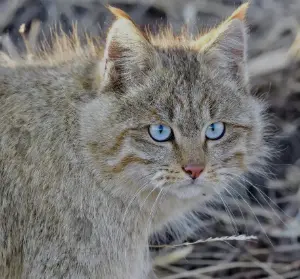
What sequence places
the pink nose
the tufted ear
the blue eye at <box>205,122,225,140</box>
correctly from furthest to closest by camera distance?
1. the tufted ear
2. the blue eye at <box>205,122,225,140</box>
3. the pink nose

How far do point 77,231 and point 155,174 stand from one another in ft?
1.19

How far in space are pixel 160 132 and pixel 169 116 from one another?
0.07 meters

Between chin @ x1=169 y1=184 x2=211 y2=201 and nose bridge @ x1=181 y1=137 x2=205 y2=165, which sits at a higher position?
nose bridge @ x1=181 y1=137 x2=205 y2=165

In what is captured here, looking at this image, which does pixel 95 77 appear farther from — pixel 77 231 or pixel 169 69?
pixel 77 231

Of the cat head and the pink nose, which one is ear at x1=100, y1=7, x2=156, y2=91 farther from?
the pink nose

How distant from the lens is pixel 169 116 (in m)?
2.77

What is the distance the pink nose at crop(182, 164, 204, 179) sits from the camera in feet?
8.88

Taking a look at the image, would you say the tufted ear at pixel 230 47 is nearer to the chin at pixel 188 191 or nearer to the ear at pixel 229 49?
the ear at pixel 229 49

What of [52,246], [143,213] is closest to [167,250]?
[143,213]

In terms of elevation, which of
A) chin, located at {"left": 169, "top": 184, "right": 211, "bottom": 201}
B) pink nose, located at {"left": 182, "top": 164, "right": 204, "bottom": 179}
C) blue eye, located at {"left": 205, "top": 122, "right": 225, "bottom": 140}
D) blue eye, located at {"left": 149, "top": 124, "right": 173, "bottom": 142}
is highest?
blue eye, located at {"left": 149, "top": 124, "right": 173, "bottom": 142}

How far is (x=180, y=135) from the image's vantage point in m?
2.76

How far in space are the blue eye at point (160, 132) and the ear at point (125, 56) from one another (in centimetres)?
20

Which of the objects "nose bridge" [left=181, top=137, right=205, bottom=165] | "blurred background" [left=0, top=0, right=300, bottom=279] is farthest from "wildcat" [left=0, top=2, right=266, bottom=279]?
"blurred background" [left=0, top=0, right=300, bottom=279]

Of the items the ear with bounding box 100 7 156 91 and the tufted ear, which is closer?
the ear with bounding box 100 7 156 91
